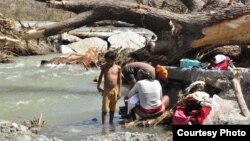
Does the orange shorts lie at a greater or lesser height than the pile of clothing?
lesser

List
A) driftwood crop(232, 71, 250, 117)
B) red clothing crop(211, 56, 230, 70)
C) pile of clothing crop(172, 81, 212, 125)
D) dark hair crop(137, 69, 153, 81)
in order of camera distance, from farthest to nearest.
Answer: red clothing crop(211, 56, 230, 70)
dark hair crop(137, 69, 153, 81)
driftwood crop(232, 71, 250, 117)
pile of clothing crop(172, 81, 212, 125)

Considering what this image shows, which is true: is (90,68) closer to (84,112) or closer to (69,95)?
→ (69,95)

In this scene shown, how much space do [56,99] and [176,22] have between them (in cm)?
324

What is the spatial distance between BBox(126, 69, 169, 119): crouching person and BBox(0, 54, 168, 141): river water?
0.35 m

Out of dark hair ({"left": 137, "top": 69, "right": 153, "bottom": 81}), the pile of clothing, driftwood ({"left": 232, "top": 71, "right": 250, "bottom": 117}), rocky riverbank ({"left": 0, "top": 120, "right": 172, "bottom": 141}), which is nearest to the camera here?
rocky riverbank ({"left": 0, "top": 120, "right": 172, "bottom": 141})

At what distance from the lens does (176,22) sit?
12375 mm

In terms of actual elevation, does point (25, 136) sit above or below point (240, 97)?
above

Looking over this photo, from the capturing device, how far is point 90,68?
1881cm

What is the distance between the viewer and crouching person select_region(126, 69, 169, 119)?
9.52 metres

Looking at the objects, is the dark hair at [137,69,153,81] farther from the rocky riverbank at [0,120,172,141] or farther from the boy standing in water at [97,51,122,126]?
the rocky riverbank at [0,120,172,141]

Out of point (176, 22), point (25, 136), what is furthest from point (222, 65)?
point (25, 136)

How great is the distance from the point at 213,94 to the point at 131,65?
65.2 inches

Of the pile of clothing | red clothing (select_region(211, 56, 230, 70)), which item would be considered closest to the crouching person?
the pile of clothing

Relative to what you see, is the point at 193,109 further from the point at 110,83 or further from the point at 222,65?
the point at 110,83
